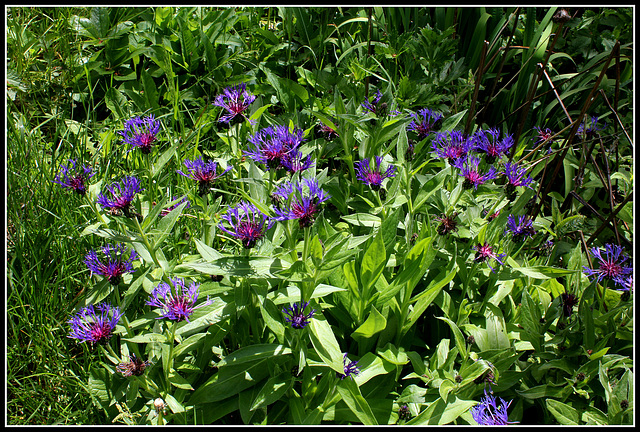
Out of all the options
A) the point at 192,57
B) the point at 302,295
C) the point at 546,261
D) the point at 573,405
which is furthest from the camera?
the point at 192,57

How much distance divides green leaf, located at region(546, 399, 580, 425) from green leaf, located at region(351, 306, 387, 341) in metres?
0.63

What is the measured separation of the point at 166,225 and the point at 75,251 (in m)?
0.80

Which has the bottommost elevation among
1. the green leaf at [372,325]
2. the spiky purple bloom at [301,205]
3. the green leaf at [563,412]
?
the green leaf at [563,412]

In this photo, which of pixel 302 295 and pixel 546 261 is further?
pixel 546 261

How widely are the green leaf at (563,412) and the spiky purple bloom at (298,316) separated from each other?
90cm

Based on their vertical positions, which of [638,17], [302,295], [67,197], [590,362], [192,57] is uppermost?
[638,17]

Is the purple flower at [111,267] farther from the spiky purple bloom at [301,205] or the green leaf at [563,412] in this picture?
the green leaf at [563,412]

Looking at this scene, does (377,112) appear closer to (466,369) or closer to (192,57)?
(466,369)

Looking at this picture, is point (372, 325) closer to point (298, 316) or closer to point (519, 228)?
point (298, 316)

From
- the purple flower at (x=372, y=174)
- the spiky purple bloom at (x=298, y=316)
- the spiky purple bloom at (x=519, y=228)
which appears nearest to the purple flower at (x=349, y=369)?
the spiky purple bloom at (x=298, y=316)

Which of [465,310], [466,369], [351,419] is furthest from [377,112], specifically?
[351,419]

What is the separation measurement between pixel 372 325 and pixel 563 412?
730 millimetres

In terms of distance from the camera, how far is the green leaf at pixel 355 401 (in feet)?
5.06

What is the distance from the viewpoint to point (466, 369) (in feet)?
5.41
